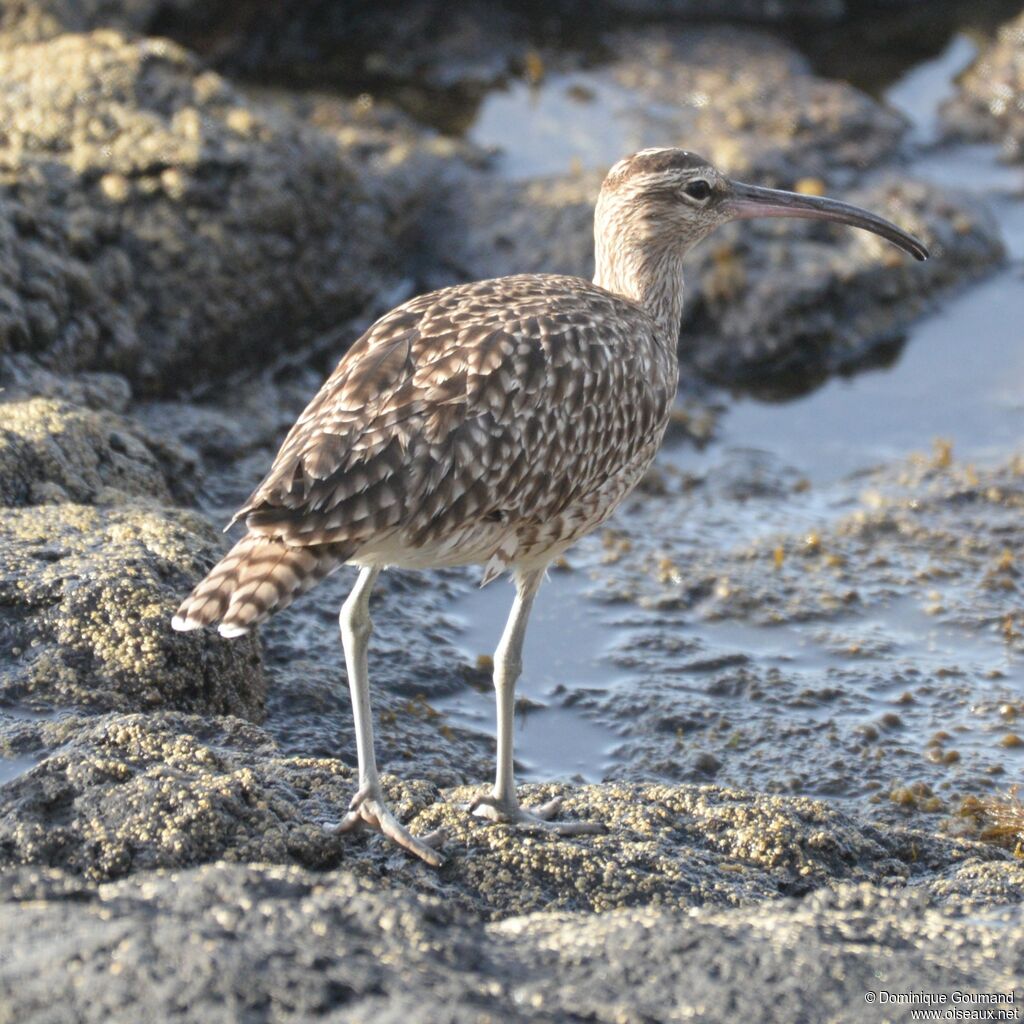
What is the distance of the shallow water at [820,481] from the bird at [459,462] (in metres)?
1.41

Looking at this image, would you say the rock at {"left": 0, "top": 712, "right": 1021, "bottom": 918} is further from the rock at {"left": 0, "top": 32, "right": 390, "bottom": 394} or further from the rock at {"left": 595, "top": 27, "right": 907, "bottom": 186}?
the rock at {"left": 595, "top": 27, "right": 907, "bottom": 186}

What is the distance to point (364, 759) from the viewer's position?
4.61 metres

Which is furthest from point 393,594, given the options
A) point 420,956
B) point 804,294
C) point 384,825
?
point 420,956

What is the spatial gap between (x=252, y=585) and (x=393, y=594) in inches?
116

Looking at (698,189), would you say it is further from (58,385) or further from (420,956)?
(420,956)

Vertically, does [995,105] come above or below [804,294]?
above

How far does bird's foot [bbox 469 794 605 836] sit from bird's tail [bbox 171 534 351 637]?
99cm

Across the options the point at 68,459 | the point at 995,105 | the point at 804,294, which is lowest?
the point at 68,459

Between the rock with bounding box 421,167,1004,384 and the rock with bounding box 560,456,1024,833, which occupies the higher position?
the rock with bounding box 421,167,1004,384

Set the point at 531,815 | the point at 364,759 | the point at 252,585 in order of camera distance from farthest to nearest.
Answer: the point at 531,815 < the point at 364,759 < the point at 252,585

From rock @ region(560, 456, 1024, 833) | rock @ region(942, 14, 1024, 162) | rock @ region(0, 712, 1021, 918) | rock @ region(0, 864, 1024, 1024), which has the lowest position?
rock @ region(560, 456, 1024, 833)

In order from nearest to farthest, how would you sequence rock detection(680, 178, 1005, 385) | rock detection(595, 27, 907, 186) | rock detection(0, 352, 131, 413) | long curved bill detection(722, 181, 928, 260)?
1. long curved bill detection(722, 181, 928, 260)
2. rock detection(0, 352, 131, 413)
3. rock detection(680, 178, 1005, 385)
4. rock detection(595, 27, 907, 186)

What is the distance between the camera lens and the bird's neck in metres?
6.29

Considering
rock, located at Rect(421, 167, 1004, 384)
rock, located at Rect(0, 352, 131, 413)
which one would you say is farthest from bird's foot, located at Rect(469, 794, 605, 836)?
rock, located at Rect(421, 167, 1004, 384)
